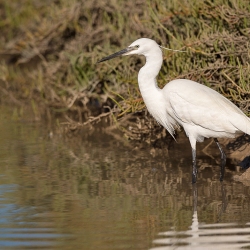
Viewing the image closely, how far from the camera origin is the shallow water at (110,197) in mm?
5188

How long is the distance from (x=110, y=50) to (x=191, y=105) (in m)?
2.80

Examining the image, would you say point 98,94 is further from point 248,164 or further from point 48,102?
point 248,164

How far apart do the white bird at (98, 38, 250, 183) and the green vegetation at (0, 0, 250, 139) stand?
34cm

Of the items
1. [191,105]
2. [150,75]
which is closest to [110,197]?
[191,105]

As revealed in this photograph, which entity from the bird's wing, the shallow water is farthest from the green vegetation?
the shallow water

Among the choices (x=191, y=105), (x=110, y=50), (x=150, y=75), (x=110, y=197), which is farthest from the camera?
(x=110, y=50)

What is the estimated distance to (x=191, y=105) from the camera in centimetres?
684

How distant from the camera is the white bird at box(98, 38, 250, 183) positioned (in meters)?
6.79

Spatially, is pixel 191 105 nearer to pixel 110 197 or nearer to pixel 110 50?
pixel 110 197

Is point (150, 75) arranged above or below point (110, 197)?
above

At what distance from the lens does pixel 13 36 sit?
14180 mm

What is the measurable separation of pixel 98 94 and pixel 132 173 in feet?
9.07

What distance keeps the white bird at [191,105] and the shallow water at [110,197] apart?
49 centimetres

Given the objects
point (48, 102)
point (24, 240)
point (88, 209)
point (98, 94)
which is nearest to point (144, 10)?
point (98, 94)
